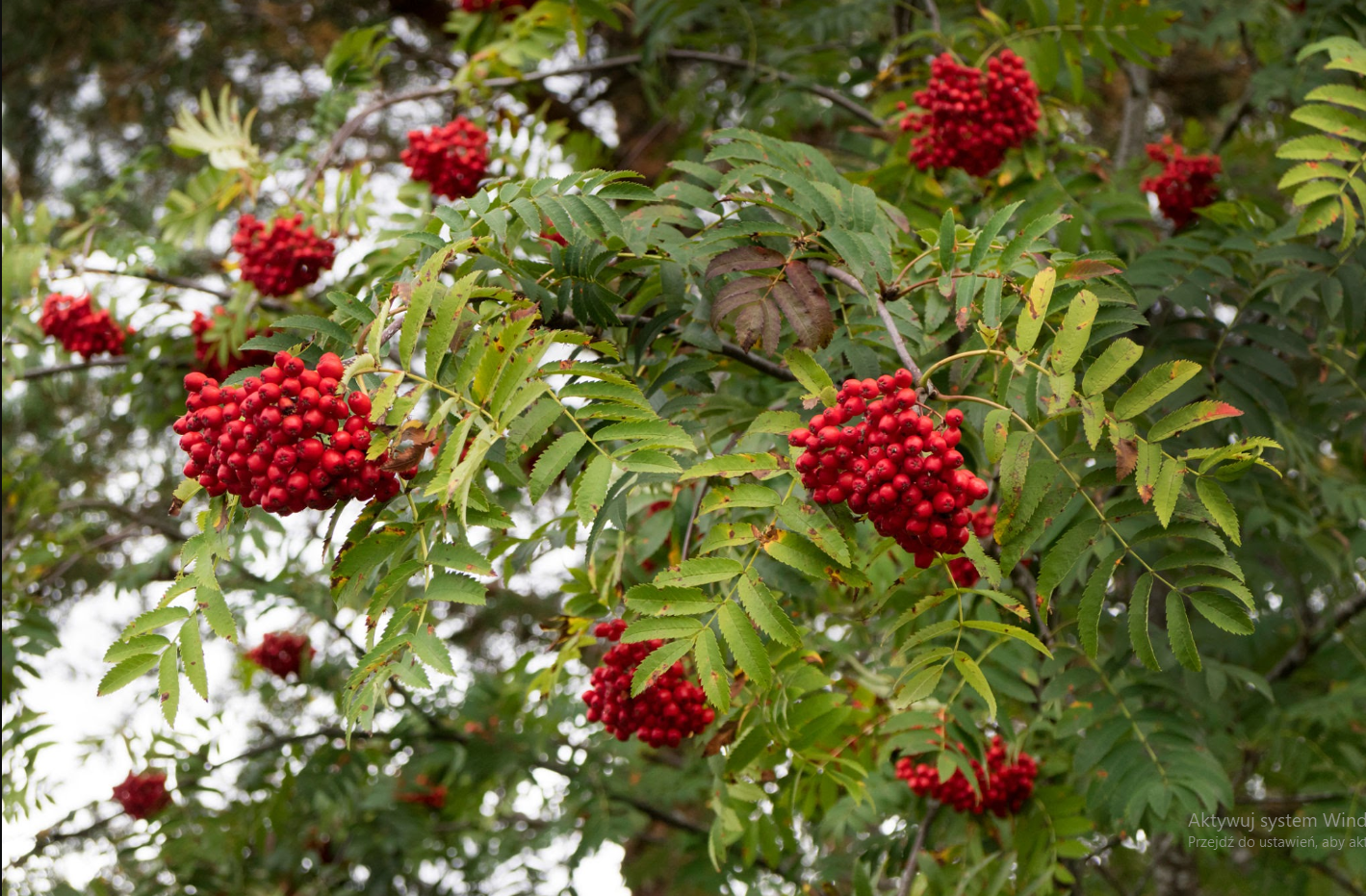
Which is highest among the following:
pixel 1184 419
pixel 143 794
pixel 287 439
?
pixel 287 439

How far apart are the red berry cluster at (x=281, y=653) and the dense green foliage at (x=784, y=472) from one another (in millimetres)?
111

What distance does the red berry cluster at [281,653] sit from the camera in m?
4.62

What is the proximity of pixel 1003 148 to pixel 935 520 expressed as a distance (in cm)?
204

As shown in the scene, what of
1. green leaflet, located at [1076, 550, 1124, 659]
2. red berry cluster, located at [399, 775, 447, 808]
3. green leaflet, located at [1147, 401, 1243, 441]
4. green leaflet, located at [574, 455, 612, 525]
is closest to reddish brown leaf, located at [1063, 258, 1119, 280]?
green leaflet, located at [1147, 401, 1243, 441]

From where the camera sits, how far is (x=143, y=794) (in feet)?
14.1

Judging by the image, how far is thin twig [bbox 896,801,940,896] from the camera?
271cm

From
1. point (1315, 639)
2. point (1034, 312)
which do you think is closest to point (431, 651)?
point (1034, 312)

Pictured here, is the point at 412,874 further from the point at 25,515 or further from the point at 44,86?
the point at 44,86

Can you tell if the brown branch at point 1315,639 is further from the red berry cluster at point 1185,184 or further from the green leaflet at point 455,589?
the green leaflet at point 455,589

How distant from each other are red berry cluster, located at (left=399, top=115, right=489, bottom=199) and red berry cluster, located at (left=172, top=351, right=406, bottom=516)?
2.13 m

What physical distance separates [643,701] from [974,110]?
2.09 m

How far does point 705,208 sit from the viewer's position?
2.13 metres

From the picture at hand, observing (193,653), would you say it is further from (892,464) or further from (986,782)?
(986,782)

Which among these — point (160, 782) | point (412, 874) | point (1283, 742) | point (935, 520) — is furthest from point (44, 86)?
point (1283, 742)
